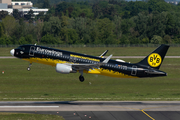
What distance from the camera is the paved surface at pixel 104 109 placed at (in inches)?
2547

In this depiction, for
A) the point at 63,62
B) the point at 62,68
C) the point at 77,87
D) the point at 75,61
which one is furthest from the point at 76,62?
the point at 77,87

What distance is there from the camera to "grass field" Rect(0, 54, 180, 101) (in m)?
87.6

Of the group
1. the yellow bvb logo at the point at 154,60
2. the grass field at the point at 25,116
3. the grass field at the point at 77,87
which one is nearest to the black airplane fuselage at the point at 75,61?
the yellow bvb logo at the point at 154,60

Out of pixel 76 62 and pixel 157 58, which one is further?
pixel 157 58

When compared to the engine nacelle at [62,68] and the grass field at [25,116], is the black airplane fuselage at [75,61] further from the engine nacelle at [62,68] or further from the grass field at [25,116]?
the grass field at [25,116]

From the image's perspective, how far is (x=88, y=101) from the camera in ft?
263

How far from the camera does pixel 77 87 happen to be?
99.0 meters

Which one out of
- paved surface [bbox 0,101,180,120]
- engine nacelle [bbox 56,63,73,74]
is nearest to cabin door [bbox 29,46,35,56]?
engine nacelle [bbox 56,63,73,74]

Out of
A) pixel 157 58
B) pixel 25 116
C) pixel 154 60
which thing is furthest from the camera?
pixel 154 60

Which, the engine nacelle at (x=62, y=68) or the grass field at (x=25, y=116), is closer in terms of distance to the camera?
the engine nacelle at (x=62, y=68)

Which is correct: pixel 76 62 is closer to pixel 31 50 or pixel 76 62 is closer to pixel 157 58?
pixel 31 50

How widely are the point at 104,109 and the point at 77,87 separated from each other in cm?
2949

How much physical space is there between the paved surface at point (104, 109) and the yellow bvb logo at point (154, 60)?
10105 millimetres

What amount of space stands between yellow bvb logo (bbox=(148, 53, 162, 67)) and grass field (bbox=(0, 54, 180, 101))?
16.1 m
